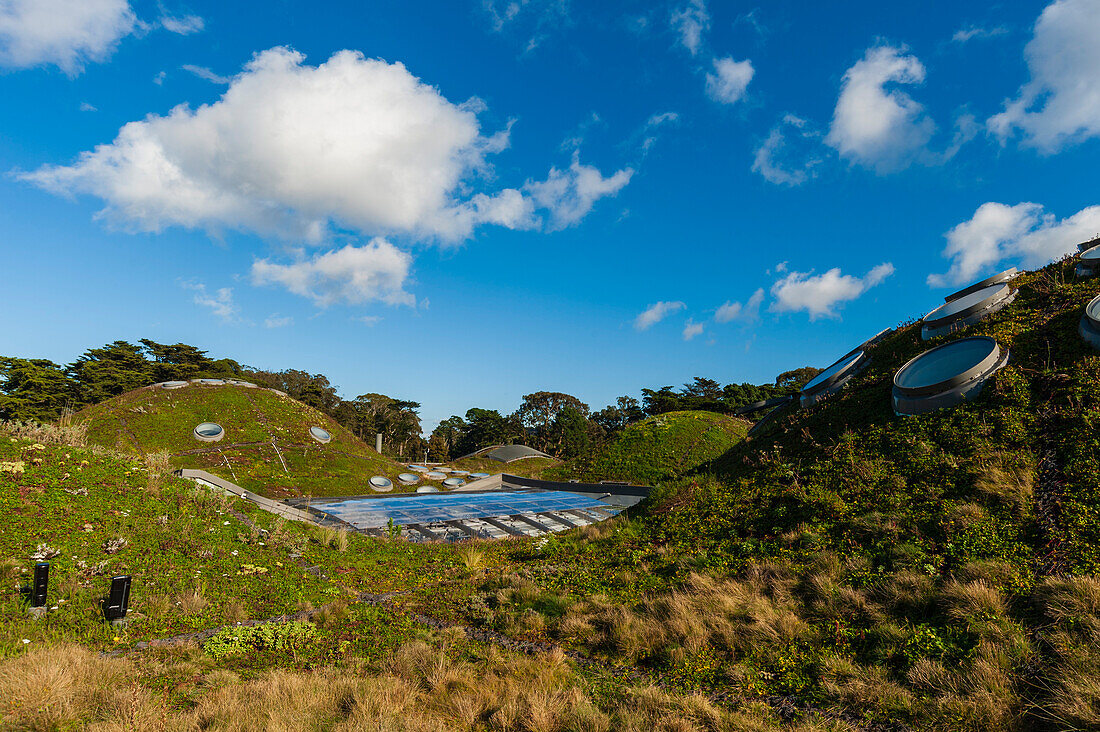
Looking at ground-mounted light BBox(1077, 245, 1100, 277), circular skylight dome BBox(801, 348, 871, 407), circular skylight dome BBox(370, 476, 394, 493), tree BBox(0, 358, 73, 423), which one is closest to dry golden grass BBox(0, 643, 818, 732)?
circular skylight dome BBox(801, 348, 871, 407)

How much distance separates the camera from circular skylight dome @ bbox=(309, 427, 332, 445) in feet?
135

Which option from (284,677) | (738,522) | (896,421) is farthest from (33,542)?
(896,421)

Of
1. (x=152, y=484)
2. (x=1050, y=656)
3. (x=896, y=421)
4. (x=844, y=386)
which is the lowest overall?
(x=1050, y=656)

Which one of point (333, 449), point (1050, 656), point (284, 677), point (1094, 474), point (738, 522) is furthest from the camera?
point (333, 449)

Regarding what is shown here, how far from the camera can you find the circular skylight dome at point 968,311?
15.3m

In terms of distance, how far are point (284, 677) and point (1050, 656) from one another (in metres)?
10.7

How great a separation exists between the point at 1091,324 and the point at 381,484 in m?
39.1

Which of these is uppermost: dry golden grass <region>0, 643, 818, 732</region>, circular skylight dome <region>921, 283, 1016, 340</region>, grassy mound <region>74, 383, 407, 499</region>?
circular skylight dome <region>921, 283, 1016, 340</region>

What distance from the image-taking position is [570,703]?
641 centimetres

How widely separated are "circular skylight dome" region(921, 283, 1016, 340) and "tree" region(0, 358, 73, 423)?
79895 mm

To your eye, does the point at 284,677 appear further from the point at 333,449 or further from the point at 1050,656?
the point at 333,449

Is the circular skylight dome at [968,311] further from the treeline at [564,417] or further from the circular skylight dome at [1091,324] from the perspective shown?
the treeline at [564,417]

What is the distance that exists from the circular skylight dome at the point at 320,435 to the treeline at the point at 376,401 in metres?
21.4

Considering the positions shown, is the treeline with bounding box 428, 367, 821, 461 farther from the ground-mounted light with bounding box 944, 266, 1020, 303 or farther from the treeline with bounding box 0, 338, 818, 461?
the ground-mounted light with bounding box 944, 266, 1020, 303
